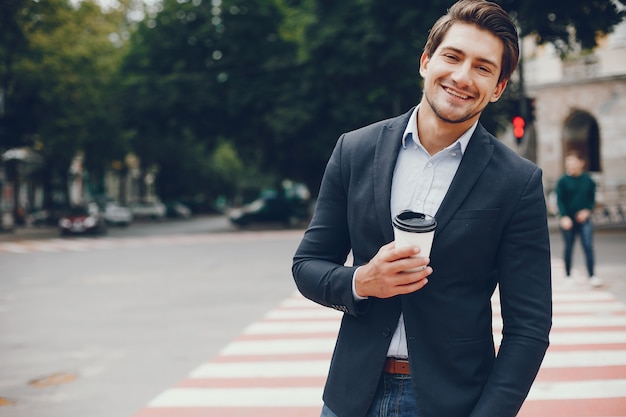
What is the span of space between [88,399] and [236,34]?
28.8m

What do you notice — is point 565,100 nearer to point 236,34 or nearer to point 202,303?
point 236,34

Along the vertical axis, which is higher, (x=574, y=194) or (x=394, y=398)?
(x=574, y=194)

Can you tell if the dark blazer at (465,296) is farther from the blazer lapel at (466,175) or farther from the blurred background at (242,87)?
the blurred background at (242,87)

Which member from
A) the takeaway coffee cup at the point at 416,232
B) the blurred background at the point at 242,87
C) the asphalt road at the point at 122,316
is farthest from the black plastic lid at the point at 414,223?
the blurred background at the point at 242,87

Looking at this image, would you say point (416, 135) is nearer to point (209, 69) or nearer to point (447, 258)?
point (447, 258)

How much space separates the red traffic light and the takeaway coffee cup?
1321cm

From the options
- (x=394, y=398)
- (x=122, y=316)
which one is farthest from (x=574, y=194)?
(x=394, y=398)

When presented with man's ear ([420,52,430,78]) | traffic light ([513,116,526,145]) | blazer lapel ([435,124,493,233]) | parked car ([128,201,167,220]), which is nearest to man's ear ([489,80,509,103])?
blazer lapel ([435,124,493,233])

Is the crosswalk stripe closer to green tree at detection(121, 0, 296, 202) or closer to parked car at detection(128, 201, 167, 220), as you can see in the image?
green tree at detection(121, 0, 296, 202)

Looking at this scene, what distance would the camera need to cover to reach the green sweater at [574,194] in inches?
415

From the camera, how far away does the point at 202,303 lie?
10719mm

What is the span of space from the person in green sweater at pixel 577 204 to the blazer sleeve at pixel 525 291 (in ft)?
29.9

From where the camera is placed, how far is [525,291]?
1958mm

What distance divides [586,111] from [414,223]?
31.5 metres
